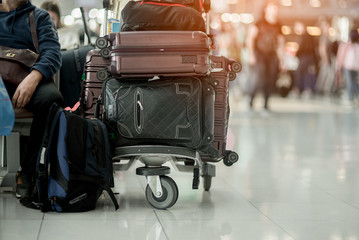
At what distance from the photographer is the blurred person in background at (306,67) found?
58.0 feet

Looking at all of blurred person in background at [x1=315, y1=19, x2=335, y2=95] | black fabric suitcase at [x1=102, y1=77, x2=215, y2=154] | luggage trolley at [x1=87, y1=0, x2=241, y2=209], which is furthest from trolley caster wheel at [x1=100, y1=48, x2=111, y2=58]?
blurred person in background at [x1=315, y1=19, x2=335, y2=95]

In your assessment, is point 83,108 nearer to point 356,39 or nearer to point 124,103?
point 124,103

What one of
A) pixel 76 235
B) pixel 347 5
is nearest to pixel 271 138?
pixel 76 235

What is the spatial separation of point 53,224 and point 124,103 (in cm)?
72

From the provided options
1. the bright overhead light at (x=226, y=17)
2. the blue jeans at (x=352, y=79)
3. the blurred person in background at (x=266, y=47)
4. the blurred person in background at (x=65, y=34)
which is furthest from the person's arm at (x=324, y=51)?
the blurred person in background at (x=65, y=34)

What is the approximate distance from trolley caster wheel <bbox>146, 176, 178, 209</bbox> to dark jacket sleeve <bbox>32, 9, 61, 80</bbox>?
0.84 meters

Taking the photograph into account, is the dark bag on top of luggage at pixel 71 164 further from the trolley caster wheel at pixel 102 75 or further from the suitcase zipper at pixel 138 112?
the trolley caster wheel at pixel 102 75

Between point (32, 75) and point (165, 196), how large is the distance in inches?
36.9

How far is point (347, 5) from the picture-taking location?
2619 centimetres

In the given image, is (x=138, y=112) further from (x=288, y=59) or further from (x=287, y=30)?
(x=287, y=30)

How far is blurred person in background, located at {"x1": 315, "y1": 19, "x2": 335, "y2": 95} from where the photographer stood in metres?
17.5

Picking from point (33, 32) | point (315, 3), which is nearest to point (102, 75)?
point (33, 32)

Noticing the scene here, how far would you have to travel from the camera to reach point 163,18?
377cm

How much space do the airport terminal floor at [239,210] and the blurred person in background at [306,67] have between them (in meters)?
11.7
